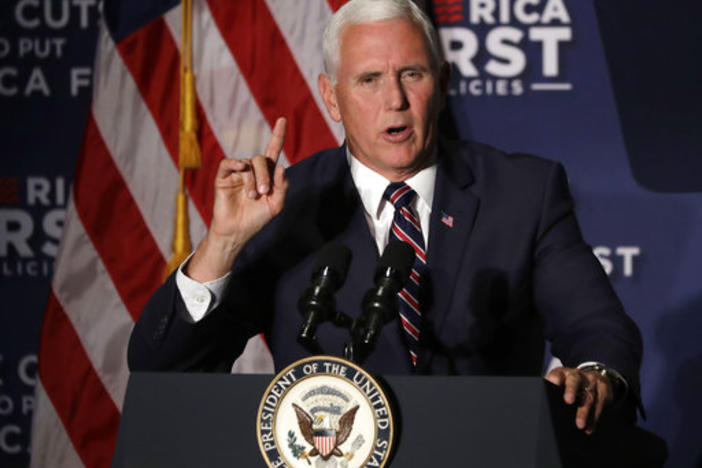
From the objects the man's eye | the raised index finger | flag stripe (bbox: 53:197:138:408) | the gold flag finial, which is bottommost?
flag stripe (bbox: 53:197:138:408)

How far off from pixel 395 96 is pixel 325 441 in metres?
0.89

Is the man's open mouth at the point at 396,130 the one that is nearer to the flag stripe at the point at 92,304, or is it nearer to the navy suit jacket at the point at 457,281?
the navy suit jacket at the point at 457,281

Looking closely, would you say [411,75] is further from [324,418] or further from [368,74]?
[324,418]

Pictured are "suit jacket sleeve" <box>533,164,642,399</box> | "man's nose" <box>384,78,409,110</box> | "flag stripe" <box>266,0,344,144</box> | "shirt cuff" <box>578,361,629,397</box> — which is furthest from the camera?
"flag stripe" <box>266,0,344,144</box>

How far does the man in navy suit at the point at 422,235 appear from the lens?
174cm

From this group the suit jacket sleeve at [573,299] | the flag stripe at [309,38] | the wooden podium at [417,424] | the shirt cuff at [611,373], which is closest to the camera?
the wooden podium at [417,424]

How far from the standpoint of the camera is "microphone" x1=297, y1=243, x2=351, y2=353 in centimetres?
126

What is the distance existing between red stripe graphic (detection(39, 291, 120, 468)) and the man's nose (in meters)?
1.52

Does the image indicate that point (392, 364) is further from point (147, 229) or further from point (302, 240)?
point (147, 229)

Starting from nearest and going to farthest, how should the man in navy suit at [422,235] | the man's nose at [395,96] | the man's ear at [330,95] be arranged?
the man in navy suit at [422,235] < the man's nose at [395,96] < the man's ear at [330,95]

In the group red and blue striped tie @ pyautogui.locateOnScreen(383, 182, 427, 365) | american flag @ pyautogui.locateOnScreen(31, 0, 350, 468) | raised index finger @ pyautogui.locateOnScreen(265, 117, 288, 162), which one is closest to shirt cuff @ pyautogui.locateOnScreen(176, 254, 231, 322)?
Answer: raised index finger @ pyautogui.locateOnScreen(265, 117, 288, 162)

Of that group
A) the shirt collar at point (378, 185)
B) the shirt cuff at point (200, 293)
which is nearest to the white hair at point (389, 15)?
the shirt collar at point (378, 185)

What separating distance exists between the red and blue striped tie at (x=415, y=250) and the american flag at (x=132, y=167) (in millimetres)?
1013

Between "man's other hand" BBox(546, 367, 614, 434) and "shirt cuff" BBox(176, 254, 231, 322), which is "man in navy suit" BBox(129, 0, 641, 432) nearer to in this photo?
"shirt cuff" BBox(176, 254, 231, 322)
